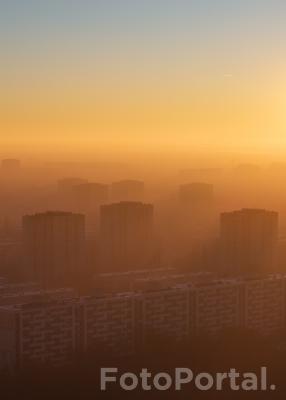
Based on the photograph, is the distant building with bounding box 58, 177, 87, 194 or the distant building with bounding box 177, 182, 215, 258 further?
the distant building with bounding box 58, 177, 87, 194

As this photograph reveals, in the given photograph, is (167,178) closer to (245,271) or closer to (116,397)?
(245,271)

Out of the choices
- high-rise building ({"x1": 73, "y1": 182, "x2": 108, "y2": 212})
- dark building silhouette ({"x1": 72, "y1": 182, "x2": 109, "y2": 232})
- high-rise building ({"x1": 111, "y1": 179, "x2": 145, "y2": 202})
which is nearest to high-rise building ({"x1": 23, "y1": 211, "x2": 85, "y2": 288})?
dark building silhouette ({"x1": 72, "y1": 182, "x2": 109, "y2": 232})

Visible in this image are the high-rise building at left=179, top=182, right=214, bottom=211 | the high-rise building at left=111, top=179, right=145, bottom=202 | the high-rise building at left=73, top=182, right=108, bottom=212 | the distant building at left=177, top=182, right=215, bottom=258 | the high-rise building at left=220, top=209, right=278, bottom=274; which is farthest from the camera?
the high-rise building at left=111, top=179, right=145, bottom=202

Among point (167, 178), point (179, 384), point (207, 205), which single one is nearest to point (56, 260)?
point (179, 384)

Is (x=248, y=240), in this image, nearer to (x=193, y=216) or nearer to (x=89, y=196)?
(x=193, y=216)

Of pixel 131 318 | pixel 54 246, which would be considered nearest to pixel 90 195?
pixel 54 246

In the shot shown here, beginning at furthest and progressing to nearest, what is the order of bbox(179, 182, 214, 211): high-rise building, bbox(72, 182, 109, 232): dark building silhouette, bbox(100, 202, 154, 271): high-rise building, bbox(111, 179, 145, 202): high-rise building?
bbox(111, 179, 145, 202): high-rise building → bbox(179, 182, 214, 211): high-rise building → bbox(72, 182, 109, 232): dark building silhouette → bbox(100, 202, 154, 271): high-rise building

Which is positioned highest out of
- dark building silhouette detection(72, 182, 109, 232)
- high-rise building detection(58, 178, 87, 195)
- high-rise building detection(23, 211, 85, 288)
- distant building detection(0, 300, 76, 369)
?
high-rise building detection(58, 178, 87, 195)

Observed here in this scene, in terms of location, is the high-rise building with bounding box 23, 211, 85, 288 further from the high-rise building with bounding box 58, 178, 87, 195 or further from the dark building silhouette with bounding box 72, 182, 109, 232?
the high-rise building with bounding box 58, 178, 87, 195
